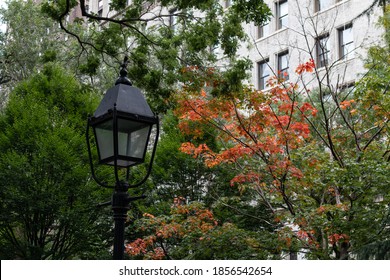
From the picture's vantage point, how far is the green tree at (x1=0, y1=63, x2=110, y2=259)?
20062 millimetres

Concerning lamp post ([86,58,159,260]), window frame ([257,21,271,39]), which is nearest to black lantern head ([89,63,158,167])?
lamp post ([86,58,159,260])

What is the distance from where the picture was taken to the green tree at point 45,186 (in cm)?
2006

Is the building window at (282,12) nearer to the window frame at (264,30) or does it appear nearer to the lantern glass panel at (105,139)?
the window frame at (264,30)

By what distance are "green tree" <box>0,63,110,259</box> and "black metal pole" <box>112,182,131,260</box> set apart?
14.2 metres

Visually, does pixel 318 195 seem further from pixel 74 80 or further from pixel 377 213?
pixel 74 80

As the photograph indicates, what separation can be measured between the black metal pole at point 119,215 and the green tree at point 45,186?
14232 mm

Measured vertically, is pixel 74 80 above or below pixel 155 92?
above

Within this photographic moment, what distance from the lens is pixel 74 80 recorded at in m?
23.4

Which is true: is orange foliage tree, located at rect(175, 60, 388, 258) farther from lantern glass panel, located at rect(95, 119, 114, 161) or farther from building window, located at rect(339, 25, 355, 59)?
building window, located at rect(339, 25, 355, 59)

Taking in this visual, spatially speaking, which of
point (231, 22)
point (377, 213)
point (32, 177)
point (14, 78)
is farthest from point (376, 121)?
point (14, 78)

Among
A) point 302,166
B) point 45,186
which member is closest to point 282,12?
point 45,186

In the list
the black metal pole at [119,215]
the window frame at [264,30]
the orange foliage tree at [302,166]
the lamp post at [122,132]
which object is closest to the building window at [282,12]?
the window frame at [264,30]

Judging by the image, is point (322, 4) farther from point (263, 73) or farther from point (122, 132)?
point (122, 132)

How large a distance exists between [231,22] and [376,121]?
18.2 feet
